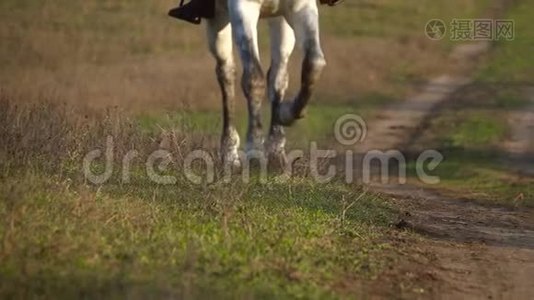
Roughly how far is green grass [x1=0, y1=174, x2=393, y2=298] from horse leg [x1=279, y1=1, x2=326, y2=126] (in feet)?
5.77

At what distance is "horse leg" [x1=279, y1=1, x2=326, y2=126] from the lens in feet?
35.0

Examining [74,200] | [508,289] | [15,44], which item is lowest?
[508,289]

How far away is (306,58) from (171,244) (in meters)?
3.99

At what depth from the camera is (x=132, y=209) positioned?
26.3 ft

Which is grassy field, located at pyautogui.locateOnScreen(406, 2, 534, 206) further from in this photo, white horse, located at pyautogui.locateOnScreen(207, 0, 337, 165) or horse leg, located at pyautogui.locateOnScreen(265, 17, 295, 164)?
white horse, located at pyautogui.locateOnScreen(207, 0, 337, 165)

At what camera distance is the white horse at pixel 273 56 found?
10781 mm

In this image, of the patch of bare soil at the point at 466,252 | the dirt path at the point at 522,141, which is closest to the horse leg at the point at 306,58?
the patch of bare soil at the point at 466,252

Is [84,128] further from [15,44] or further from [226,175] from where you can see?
[15,44]

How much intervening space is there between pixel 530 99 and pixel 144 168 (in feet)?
52.4

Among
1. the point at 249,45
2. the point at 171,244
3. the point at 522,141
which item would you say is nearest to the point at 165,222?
the point at 171,244

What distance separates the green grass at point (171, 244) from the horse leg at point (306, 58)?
1760 mm

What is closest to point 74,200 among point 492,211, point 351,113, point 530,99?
point 492,211

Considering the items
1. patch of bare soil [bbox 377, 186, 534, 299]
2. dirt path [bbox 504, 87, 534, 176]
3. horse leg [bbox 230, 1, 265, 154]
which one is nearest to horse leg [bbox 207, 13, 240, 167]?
horse leg [bbox 230, 1, 265, 154]

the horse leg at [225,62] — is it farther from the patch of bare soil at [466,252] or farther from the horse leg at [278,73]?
the patch of bare soil at [466,252]
